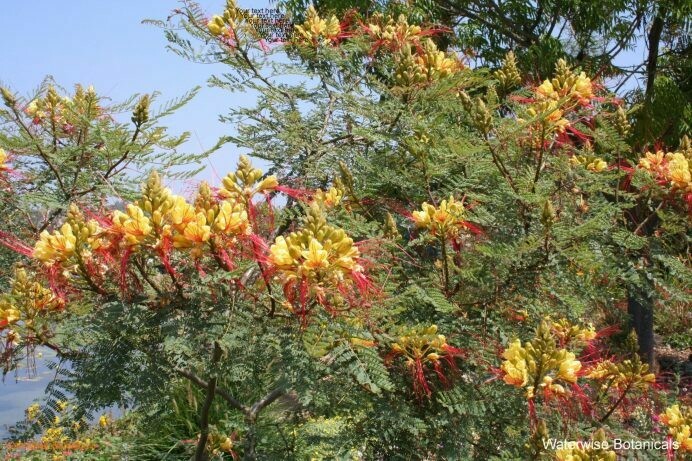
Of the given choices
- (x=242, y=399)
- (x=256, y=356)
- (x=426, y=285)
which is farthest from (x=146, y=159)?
(x=242, y=399)

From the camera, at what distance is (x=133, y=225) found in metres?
1.20

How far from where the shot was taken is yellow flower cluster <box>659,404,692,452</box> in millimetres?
2105

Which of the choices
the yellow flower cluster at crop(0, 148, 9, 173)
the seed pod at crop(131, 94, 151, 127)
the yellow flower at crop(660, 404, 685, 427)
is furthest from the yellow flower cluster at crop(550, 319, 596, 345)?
the yellow flower cluster at crop(0, 148, 9, 173)

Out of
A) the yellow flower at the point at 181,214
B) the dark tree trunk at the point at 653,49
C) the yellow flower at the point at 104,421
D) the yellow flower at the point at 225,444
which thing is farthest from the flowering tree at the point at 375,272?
the dark tree trunk at the point at 653,49

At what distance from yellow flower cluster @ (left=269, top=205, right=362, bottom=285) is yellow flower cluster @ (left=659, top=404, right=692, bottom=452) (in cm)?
163

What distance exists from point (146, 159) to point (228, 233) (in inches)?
31.9

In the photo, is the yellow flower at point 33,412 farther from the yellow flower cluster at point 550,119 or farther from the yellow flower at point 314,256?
the yellow flower cluster at point 550,119

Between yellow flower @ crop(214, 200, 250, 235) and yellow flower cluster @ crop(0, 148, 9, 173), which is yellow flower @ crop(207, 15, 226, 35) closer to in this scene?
yellow flower cluster @ crop(0, 148, 9, 173)

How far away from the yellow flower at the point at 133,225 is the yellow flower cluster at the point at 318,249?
257 millimetres

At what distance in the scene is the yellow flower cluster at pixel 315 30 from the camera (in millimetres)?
2750

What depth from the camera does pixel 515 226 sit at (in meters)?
1.89

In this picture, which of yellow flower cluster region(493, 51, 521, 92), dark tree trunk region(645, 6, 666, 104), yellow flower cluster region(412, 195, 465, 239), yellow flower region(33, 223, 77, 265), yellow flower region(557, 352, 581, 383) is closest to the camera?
yellow flower region(33, 223, 77, 265)

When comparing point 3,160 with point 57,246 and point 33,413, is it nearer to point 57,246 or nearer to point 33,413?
point 57,246

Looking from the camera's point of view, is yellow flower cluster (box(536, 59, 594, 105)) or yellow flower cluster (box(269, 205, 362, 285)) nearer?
yellow flower cluster (box(269, 205, 362, 285))
